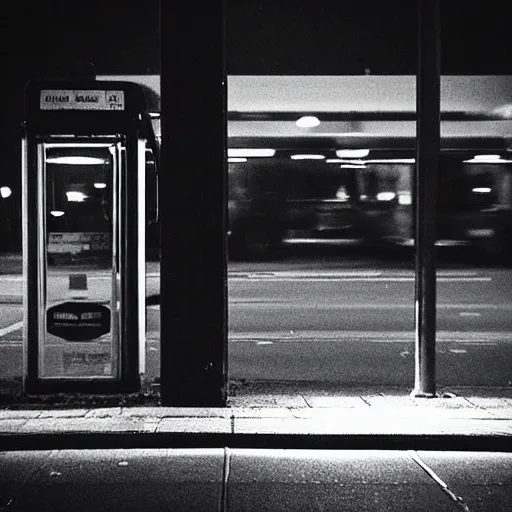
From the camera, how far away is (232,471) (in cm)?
586

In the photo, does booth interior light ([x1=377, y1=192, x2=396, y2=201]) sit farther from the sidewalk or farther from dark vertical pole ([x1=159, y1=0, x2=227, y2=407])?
dark vertical pole ([x1=159, y1=0, x2=227, y2=407])

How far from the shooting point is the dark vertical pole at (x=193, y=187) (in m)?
7.46

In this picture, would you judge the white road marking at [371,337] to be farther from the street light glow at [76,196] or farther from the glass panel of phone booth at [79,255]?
the street light glow at [76,196]

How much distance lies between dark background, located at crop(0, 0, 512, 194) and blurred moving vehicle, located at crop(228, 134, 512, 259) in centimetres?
716

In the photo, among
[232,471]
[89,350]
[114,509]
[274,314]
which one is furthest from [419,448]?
[274,314]

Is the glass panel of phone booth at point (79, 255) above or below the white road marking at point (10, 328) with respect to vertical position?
above

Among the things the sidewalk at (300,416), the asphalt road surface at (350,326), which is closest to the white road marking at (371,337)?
the asphalt road surface at (350,326)

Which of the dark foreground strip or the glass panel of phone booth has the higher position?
the glass panel of phone booth

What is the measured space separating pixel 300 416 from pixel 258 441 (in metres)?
0.69

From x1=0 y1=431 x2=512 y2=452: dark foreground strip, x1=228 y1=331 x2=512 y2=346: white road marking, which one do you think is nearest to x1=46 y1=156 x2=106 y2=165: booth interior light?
x1=0 y1=431 x2=512 y2=452: dark foreground strip

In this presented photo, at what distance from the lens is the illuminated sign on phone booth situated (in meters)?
7.88

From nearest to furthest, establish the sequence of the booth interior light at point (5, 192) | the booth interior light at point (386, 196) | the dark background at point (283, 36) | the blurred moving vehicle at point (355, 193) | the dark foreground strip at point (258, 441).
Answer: the dark foreground strip at point (258, 441) → the dark background at point (283, 36) → the booth interior light at point (5, 192) → the blurred moving vehicle at point (355, 193) → the booth interior light at point (386, 196)

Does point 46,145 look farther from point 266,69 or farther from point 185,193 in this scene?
point 266,69

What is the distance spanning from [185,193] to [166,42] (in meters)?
1.26
